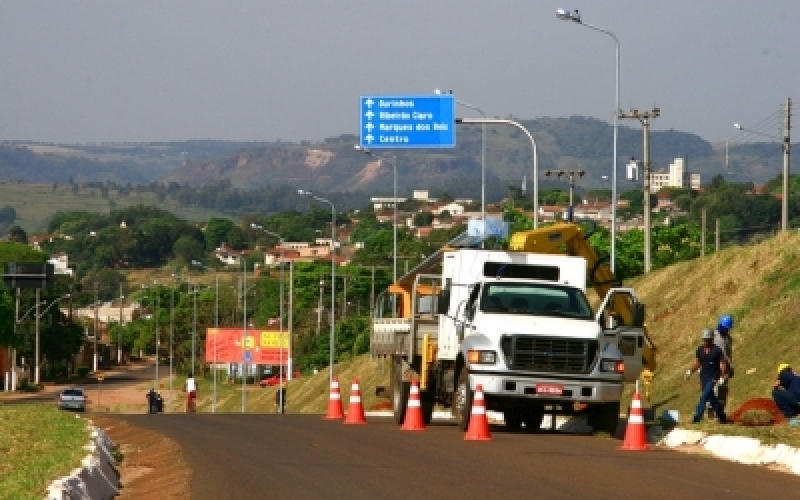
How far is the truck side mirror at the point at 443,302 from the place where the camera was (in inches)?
1059

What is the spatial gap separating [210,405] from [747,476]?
262 feet

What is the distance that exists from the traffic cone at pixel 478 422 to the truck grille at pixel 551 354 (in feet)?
4.02

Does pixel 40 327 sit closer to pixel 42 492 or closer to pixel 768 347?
pixel 768 347

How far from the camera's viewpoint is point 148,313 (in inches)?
7549

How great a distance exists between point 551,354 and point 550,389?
53 cm

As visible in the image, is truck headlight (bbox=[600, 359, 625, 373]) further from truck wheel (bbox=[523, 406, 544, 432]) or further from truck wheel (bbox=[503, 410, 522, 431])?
truck wheel (bbox=[503, 410, 522, 431])

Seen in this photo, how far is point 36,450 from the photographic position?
20.4 meters

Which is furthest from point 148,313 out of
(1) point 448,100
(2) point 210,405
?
(1) point 448,100

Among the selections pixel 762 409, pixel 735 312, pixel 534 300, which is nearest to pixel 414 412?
pixel 534 300

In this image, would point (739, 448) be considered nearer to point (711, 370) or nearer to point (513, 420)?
point (711, 370)

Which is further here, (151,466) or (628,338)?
(628,338)

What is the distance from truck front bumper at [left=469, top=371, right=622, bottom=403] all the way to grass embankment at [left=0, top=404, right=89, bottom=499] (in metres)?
5.84

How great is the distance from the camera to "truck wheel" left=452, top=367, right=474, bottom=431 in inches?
983

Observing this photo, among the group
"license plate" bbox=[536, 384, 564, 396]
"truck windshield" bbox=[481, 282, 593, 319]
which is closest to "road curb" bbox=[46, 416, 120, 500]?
"license plate" bbox=[536, 384, 564, 396]
